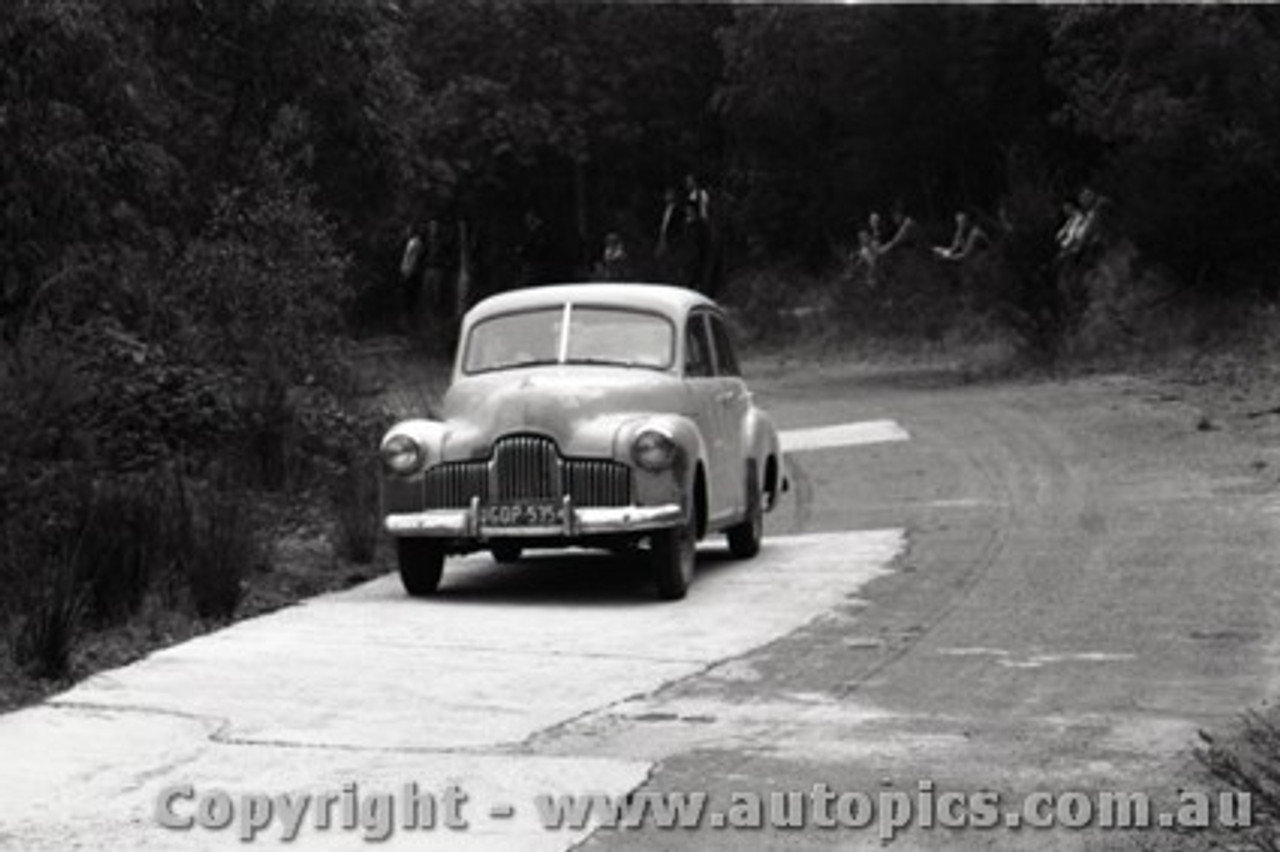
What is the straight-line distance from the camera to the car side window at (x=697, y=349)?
555 inches

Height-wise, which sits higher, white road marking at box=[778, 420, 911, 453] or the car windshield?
the car windshield

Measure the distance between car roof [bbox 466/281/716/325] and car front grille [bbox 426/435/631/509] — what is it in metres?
1.64

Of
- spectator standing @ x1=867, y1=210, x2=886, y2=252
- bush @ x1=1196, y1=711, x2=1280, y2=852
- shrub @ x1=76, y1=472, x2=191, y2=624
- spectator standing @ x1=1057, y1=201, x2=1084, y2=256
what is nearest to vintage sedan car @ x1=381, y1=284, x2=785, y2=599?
shrub @ x1=76, y1=472, x2=191, y2=624

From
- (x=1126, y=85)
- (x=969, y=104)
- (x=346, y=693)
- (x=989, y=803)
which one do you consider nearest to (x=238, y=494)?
(x=346, y=693)

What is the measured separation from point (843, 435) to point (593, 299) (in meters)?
9.82

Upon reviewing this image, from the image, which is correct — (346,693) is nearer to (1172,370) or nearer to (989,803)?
(989,803)

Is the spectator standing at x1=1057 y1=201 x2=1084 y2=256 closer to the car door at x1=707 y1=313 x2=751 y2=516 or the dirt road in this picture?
the dirt road

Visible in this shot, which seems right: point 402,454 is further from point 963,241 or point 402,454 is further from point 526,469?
point 963,241

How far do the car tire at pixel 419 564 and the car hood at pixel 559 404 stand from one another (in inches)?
22.0

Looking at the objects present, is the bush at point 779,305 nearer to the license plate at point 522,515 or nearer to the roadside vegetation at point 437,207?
the roadside vegetation at point 437,207

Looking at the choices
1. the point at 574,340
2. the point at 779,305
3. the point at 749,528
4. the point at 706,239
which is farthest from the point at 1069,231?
the point at 574,340

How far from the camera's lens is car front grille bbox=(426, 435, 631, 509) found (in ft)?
41.6

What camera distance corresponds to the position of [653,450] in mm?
12719

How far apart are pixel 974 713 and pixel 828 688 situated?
33.2 inches
